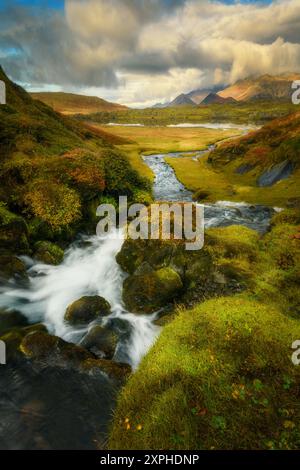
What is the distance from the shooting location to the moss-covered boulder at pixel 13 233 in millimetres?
19828

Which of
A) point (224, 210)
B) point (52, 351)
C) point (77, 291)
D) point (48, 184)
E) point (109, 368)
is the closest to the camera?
point (109, 368)

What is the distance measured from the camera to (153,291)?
1527 centimetres

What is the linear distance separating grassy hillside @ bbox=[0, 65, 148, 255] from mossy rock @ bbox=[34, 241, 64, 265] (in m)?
0.79

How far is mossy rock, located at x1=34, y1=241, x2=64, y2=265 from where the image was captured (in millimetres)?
20562

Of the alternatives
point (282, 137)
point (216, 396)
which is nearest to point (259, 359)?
point (216, 396)

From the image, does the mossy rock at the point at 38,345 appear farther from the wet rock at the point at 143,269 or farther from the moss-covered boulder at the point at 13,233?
the moss-covered boulder at the point at 13,233

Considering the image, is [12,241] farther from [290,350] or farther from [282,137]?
[282,137]

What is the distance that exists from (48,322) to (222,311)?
8.47 metres

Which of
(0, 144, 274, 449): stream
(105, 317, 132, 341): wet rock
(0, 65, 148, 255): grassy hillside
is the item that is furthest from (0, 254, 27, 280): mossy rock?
(105, 317, 132, 341): wet rock

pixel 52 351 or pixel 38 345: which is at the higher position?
pixel 38 345

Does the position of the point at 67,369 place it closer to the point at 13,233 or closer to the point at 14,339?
the point at 14,339

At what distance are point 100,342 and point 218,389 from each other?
584cm

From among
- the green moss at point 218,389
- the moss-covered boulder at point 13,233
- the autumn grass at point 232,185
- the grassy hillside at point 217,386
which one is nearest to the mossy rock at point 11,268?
the moss-covered boulder at point 13,233

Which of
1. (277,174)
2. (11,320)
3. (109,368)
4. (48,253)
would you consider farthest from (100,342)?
(277,174)
